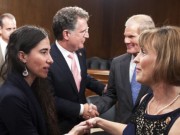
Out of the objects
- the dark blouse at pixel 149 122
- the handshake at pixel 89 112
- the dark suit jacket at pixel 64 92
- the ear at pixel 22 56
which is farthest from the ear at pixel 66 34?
the dark blouse at pixel 149 122

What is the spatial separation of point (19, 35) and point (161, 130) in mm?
999

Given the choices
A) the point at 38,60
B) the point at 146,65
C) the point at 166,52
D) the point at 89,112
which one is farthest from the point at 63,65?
the point at 166,52

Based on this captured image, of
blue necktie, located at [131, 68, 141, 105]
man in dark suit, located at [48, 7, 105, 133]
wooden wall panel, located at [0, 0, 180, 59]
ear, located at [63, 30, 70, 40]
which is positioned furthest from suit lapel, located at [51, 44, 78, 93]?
wooden wall panel, located at [0, 0, 180, 59]

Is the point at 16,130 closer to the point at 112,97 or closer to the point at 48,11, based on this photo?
the point at 112,97

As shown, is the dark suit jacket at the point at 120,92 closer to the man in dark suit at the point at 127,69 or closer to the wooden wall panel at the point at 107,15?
the man in dark suit at the point at 127,69

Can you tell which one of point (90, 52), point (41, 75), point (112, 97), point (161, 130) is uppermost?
point (41, 75)

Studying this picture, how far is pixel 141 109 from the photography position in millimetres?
1754

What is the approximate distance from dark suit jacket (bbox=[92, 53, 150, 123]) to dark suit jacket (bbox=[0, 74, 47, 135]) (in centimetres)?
76

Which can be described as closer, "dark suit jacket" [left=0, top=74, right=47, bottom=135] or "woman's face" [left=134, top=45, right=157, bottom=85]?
"woman's face" [left=134, top=45, right=157, bottom=85]

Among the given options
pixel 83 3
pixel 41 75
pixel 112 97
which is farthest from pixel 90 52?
pixel 41 75

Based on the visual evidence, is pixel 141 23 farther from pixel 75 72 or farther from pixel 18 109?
pixel 18 109

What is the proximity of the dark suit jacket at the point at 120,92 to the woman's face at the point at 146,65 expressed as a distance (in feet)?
2.38

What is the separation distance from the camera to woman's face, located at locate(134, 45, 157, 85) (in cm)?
160

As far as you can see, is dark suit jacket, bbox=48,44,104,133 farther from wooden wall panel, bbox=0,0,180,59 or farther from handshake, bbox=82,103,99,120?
wooden wall panel, bbox=0,0,180,59
